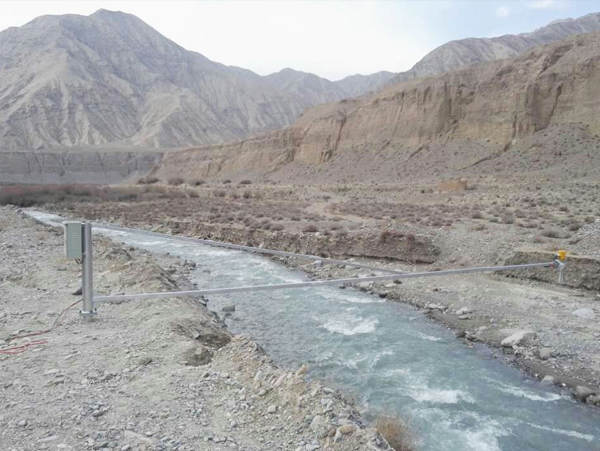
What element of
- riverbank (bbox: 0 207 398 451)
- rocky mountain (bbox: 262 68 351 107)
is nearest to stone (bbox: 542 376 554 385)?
riverbank (bbox: 0 207 398 451)

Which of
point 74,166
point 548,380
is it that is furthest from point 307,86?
point 548,380

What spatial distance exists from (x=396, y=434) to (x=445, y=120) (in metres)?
52.5

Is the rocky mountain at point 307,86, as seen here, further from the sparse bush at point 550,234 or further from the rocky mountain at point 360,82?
the sparse bush at point 550,234

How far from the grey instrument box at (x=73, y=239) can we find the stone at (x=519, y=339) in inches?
310

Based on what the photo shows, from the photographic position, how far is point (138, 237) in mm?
23922

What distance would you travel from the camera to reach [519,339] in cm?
900

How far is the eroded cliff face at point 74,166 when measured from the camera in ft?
248

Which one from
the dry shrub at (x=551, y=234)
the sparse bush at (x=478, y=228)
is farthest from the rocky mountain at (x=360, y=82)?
the dry shrub at (x=551, y=234)

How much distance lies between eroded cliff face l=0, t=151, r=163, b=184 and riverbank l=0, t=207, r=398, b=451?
256 ft

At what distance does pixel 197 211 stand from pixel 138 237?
6.67 meters

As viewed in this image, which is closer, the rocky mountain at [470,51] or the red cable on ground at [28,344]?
the red cable on ground at [28,344]

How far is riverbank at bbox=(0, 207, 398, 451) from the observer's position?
435 centimetres

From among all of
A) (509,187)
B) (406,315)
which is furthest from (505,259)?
(509,187)

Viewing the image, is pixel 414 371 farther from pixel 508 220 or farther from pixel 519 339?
pixel 508 220
